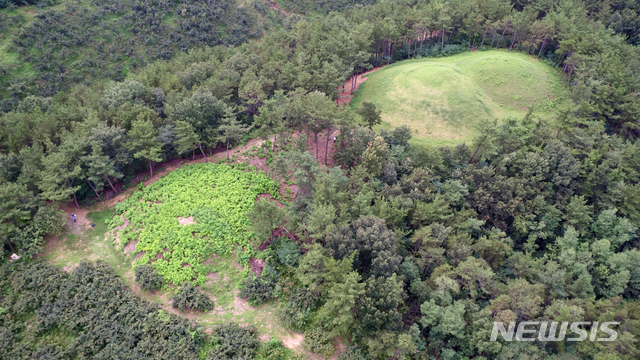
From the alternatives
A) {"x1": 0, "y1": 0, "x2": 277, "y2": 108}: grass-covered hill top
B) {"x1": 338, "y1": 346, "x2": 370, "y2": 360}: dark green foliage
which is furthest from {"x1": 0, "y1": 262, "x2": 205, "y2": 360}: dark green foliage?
{"x1": 0, "y1": 0, "x2": 277, "y2": 108}: grass-covered hill top

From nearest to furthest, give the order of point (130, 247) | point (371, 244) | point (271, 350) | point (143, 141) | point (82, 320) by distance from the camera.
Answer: point (271, 350)
point (82, 320)
point (371, 244)
point (130, 247)
point (143, 141)

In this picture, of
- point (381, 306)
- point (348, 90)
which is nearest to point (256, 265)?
point (381, 306)

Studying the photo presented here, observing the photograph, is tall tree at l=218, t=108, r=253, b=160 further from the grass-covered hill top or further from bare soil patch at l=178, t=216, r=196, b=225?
the grass-covered hill top

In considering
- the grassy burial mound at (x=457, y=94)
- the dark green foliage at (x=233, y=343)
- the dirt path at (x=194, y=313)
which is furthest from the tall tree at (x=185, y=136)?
the grassy burial mound at (x=457, y=94)

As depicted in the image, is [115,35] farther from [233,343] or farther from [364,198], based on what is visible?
[233,343]

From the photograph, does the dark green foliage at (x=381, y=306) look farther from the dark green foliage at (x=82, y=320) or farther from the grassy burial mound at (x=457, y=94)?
the grassy burial mound at (x=457, y=94)

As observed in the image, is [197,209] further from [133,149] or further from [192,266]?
[133,149]

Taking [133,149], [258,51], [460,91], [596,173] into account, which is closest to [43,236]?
[133,149]
